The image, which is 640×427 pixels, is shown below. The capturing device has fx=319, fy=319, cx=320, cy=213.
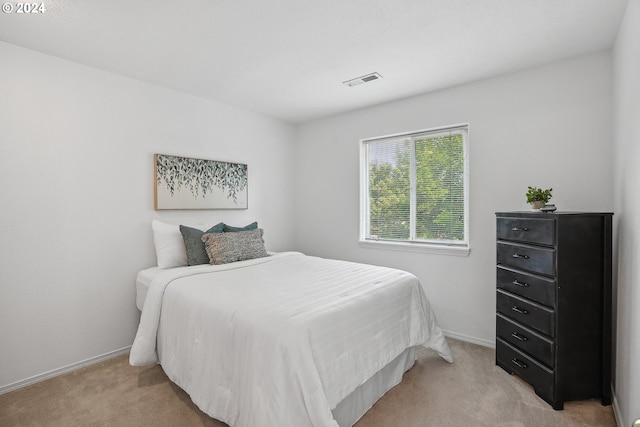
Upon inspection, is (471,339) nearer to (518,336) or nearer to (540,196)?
(518,336)

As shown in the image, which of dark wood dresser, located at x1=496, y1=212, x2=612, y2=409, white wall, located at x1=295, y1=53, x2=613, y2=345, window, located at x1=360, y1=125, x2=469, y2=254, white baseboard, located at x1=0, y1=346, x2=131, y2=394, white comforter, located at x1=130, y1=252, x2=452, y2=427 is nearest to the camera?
white comforter, located at x1=130, y1=252, x2=452, y2=427

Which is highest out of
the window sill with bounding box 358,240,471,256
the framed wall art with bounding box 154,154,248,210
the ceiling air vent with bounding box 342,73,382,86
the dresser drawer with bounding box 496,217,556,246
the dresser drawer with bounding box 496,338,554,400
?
the ceiling air vent with bounding box 342,73,382,86

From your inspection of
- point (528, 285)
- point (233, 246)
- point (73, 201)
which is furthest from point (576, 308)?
point (73, 201)

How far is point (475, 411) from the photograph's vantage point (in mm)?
2025

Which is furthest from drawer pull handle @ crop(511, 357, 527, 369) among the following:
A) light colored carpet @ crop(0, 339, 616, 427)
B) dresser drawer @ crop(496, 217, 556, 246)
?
dresser drawer @ crop(496, 217, 556, 246)

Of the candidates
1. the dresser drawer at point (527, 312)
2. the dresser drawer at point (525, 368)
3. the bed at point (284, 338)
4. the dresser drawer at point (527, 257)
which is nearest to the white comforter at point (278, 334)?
the bed at point (284, 338)

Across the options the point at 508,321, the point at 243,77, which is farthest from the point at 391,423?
the point at 243,77

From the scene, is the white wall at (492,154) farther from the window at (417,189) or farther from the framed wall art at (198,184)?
the framed wall art at (198,184)

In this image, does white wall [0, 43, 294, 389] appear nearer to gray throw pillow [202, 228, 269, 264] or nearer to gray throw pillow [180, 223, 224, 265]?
gray throw pillow [180, 223, 224, 265]

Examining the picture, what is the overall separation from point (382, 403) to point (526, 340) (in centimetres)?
115

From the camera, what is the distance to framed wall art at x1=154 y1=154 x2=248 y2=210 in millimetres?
3143

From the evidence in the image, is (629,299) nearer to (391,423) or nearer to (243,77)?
(391,423)

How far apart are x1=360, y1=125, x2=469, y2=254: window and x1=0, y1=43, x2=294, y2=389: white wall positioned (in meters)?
2.14

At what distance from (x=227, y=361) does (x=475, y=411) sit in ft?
5.20
